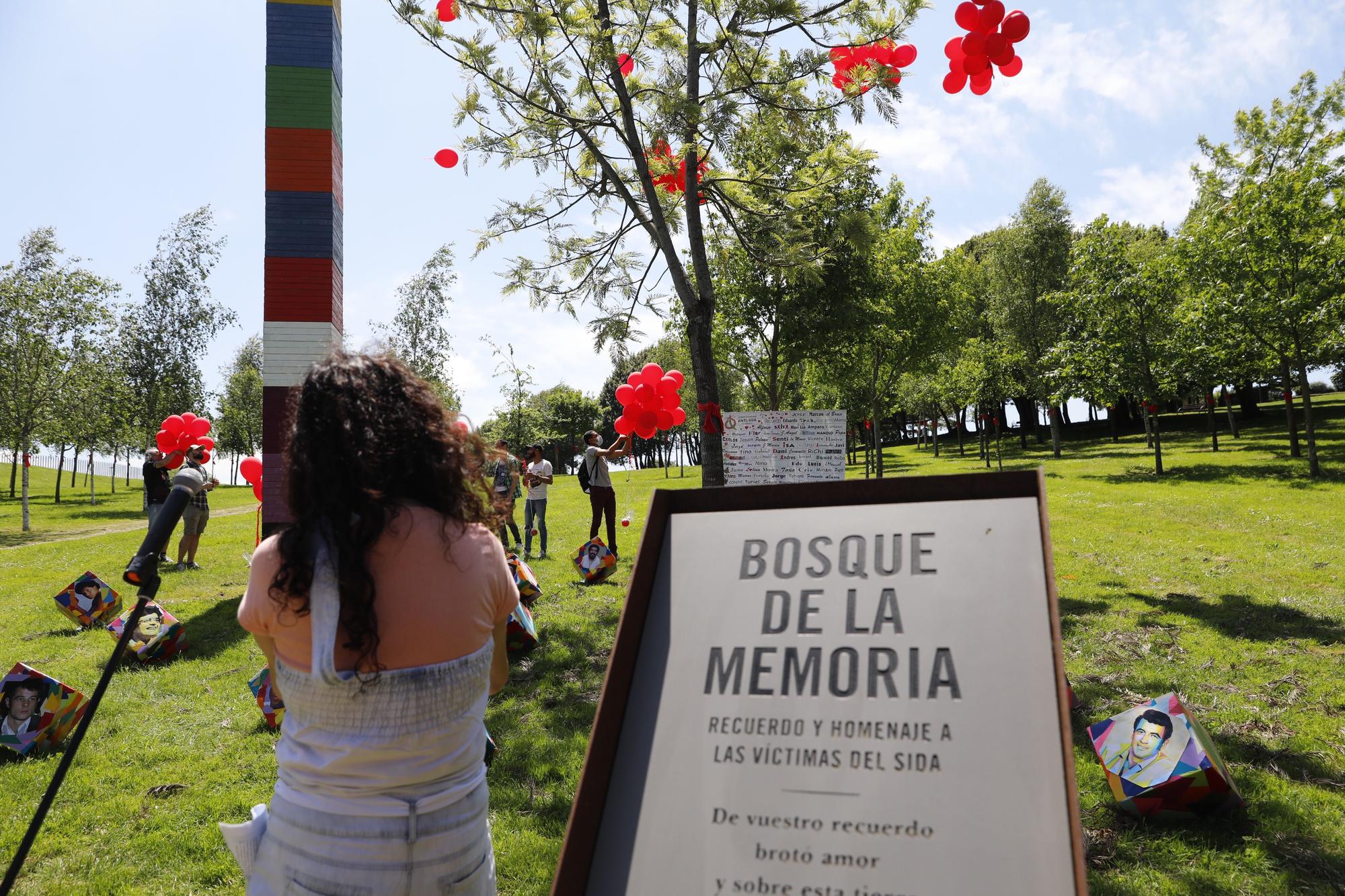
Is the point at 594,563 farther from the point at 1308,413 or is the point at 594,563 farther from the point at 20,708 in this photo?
the point at 1308,413

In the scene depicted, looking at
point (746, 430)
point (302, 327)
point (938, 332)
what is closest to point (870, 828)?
point (302, 327)

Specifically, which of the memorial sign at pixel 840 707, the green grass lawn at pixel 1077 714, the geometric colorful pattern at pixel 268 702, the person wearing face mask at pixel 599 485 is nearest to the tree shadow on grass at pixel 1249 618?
the green grass lawn at pixel 1077 714

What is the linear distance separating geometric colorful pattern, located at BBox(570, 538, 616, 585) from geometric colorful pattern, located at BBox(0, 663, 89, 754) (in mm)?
5770

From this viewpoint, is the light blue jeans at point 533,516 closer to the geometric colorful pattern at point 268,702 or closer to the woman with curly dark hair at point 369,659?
the geometric colorful pattern at point 268,702

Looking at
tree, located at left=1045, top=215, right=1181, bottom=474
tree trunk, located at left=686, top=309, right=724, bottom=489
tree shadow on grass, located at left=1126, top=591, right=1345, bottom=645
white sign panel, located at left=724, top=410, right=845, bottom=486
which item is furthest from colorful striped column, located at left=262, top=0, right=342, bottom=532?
tree, located at left=1045, top=215, right=1181, bottom=474

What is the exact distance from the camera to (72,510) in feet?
104

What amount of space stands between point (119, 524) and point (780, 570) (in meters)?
29.1

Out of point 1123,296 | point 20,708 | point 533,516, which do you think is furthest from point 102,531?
point 1123,296

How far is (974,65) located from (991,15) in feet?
1.30

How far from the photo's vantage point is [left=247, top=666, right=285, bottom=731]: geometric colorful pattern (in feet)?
17.7

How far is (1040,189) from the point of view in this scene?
1409 inches

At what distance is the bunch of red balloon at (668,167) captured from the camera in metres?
8.84

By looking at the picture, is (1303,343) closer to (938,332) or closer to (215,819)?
(938,332)

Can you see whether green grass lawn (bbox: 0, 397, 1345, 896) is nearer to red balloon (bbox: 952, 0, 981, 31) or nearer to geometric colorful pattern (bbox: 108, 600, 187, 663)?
geometric colorful pattern (bbox: 108, 600, 187, 663)
